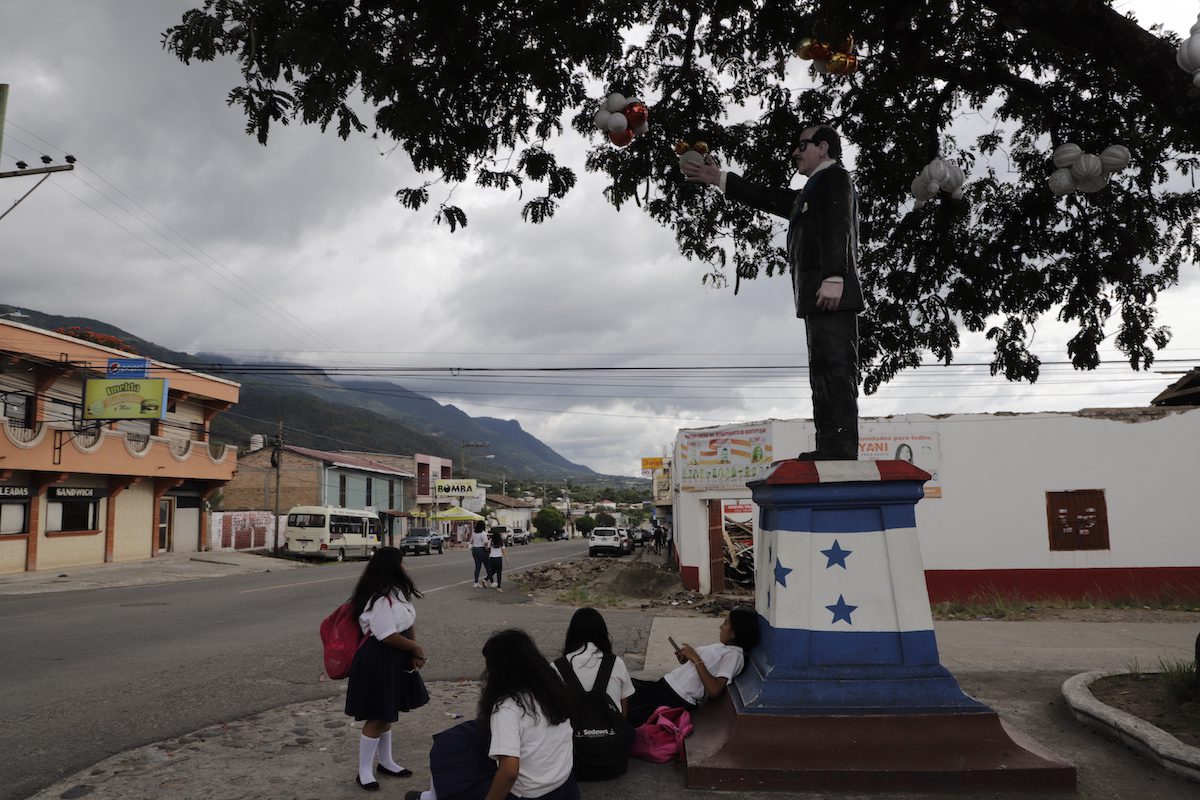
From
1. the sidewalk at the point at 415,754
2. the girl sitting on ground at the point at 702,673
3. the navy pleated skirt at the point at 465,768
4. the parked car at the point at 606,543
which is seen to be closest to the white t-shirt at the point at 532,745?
the navy pleated skirt at the point at 465,768

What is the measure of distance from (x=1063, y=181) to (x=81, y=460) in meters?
27.5

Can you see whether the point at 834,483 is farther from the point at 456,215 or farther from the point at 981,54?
the point at 981,54

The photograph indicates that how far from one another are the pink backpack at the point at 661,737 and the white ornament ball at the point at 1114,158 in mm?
5061

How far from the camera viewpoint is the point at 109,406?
2406cm

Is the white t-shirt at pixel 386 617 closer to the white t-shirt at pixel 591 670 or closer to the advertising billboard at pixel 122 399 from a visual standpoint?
the white t-shirt at pixel 591 670

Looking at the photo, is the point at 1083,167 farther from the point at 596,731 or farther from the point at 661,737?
the point at 596,731

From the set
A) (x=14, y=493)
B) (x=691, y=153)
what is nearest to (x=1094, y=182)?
(x=691, y=153)

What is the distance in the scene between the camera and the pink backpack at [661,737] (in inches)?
178

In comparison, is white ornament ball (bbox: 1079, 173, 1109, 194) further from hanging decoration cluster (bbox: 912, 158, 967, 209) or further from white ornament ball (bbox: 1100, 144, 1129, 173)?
hanging decoration cluster (bbox: 912, 158, 967, 209)

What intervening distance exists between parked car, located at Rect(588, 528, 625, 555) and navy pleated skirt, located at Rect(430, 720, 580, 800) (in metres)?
34.6

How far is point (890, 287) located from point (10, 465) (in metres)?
24.0

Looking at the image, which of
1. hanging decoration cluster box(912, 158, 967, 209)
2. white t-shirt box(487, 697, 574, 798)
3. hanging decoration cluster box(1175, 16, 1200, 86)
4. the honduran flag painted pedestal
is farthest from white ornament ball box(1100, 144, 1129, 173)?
white t-shirt box(487, 697, 574, 798)

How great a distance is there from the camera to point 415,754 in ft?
16.3

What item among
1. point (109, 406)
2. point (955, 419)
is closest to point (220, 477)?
point (109, 406)
